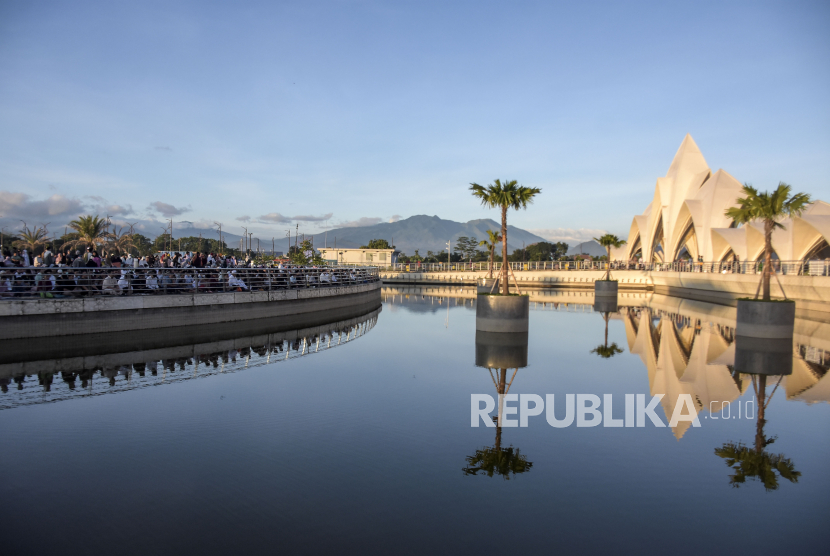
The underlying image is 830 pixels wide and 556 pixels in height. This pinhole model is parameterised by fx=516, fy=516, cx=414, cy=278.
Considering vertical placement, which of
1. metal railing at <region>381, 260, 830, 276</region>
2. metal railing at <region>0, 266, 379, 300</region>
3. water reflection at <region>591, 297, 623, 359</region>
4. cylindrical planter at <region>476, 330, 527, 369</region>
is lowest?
water reflection at <region>591, 297, 623, 359</region>

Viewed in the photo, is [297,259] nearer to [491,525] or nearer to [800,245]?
[800,245]

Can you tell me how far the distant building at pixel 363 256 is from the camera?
90.9 meters

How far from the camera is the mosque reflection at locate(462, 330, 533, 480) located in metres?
6.62

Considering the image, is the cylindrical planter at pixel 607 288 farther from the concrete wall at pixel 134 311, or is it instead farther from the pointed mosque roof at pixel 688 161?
the pointed mosque roof at pixel 688 161

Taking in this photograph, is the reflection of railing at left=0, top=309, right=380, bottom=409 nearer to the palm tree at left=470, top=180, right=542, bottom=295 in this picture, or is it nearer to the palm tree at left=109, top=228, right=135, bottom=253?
the palm tree at left=470, top=180, right=542, bottom=295

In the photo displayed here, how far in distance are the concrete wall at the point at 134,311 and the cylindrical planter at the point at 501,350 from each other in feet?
29.3

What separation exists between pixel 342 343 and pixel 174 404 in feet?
26.2

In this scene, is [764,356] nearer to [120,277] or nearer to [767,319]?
[767,319]

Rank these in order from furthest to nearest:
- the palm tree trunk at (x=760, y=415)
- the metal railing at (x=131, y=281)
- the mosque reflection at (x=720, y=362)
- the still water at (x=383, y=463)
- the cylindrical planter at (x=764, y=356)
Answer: the metal railing at (x=131, y=281) < the cylindrical planter at (x=764, y=356) < the mosque reflection at (x=720, y=362) < the palm tree trunk at (x=760, y=415) < the still water at (x=383, y=463)

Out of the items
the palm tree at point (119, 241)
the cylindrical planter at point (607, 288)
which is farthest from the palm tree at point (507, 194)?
the palm tree at point (119, 241)

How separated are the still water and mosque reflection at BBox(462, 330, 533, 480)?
64mm

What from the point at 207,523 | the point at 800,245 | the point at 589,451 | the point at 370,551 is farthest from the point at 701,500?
the point at 800,245

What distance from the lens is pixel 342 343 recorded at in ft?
56.0

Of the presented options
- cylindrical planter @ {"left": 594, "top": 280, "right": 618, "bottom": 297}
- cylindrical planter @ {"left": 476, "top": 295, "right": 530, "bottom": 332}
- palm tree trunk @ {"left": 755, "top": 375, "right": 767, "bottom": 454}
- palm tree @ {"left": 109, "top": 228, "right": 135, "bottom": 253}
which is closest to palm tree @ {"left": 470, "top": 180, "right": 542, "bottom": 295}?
cylindrical planter @ {"left": 476, "top": 295, "right": 530, "bottom": 332}
